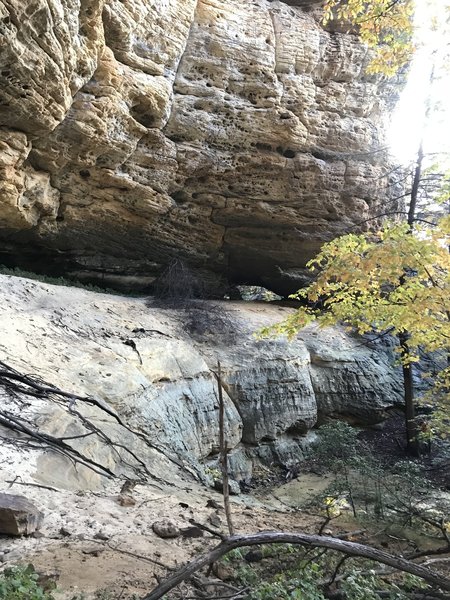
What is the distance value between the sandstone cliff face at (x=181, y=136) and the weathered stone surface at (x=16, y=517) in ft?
22.0

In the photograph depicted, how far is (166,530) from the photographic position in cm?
367

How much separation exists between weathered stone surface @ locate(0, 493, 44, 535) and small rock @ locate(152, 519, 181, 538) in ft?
3.28

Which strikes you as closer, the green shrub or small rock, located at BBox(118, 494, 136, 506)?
the green shrub

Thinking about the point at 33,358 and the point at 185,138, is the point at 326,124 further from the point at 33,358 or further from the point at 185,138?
the point at 33,358

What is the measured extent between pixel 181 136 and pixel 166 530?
9835 millimetres

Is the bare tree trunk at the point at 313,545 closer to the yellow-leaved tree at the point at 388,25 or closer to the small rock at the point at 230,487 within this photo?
the small rock at the point at 230,487

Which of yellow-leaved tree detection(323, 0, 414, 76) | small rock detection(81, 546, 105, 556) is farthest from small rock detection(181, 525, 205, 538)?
yellow-leaved tree detection(323, 0, 414, 76)

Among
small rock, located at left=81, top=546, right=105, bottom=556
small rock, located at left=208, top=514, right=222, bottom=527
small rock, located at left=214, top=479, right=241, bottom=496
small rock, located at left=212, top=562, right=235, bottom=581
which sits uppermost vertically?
small rock, located at left=81, top=546, right=105, bottom=556

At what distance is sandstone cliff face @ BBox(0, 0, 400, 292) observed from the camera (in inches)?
325

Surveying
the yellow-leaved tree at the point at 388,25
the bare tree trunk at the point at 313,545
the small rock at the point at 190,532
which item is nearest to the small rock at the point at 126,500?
the small rock at the point at 190,532

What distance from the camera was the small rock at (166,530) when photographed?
3.65 metres

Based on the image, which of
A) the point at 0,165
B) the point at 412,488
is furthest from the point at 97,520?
the point at 0,165

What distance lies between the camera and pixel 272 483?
9523mm

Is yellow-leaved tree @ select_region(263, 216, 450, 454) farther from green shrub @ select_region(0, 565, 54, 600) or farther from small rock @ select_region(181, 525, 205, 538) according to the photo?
green shrub @ select_region(0, 565, 54, 600)
